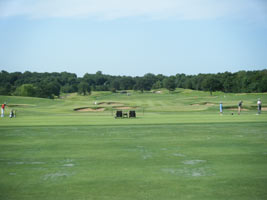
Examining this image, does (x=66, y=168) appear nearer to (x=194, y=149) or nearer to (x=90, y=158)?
(x=90, y=158)

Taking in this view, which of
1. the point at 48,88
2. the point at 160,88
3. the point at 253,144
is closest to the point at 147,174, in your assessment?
the point at 253,144

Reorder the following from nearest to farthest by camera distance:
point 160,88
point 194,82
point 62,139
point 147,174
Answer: point 147,174, point 62,139, point 194,82, point 160,88

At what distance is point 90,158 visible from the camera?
12906mm

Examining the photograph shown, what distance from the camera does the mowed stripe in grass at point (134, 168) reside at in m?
8.58

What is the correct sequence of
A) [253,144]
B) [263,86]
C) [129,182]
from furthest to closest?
[263,86] → [253,144] → [129,182]

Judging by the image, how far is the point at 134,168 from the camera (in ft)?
36.3

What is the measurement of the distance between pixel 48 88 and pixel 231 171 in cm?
14485

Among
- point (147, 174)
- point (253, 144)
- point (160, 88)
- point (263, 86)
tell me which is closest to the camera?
point (147, 174)

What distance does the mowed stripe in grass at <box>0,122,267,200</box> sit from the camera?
8.58 metres

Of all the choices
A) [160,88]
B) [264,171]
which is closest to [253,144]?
[264,171]

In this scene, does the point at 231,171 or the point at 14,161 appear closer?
the point at 231,171

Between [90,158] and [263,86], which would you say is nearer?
[90,158]

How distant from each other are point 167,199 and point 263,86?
130 metres

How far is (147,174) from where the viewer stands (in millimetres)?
10297
